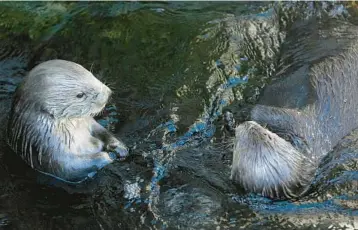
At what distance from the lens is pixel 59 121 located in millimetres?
4621

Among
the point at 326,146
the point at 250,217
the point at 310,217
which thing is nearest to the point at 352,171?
the point at 326,146

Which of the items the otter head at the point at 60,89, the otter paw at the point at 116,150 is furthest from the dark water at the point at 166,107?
the otter head at the point at 60,89

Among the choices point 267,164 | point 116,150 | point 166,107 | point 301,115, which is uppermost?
point 301,115

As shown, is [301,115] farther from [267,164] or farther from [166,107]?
[166,107]

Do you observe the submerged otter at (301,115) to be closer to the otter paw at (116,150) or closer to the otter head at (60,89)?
the otter paw at (116,150)

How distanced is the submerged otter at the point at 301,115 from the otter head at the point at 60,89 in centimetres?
119

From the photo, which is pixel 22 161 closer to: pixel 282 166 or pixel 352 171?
pixel 282 166

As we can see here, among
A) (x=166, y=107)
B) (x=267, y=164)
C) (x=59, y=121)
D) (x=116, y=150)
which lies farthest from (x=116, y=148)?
(x=267, y=164)

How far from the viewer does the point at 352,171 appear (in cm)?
480

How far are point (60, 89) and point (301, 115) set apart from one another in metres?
1.91

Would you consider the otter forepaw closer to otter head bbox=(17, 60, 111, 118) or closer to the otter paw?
the otter paw

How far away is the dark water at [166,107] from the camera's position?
4484 millimetres

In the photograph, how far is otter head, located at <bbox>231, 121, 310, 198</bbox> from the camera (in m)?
4.39

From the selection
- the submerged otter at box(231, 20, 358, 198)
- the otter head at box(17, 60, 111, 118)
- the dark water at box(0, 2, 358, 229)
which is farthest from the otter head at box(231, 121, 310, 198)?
the otter head at box(17, 60, 111, 118)
